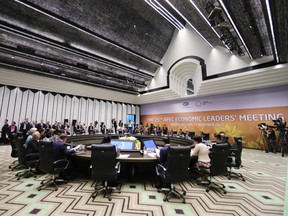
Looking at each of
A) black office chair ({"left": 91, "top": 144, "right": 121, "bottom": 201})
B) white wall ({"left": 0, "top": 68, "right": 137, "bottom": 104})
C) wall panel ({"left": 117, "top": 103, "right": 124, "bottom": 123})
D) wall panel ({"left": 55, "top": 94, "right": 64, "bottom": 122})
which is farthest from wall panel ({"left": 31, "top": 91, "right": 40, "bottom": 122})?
black office chair ({"left": 91, "top": 144, "right": 121, "bottom": 201})

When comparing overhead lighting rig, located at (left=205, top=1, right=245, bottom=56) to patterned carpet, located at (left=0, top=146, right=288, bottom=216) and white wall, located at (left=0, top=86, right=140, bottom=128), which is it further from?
white wall, located at (left=0, top=86, right=140, bottom=128)

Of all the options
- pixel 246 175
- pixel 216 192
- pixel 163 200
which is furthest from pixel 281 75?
pixel 163 200

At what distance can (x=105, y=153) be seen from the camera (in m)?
2.46

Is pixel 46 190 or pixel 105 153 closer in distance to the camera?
pixel 105 153

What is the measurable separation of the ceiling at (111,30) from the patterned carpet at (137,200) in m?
4.40

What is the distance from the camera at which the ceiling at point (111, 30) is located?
4.77 m

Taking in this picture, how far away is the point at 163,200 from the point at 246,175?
110 inches

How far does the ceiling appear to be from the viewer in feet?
15.6

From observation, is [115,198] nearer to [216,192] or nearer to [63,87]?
[216,192]

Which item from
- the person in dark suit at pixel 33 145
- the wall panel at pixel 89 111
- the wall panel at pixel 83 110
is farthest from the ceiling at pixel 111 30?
the person in dark suit at pixel 33 145

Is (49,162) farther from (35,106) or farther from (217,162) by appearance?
(35,106)

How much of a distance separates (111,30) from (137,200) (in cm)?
859

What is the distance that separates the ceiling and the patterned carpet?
4404mm

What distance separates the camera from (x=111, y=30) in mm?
8211
